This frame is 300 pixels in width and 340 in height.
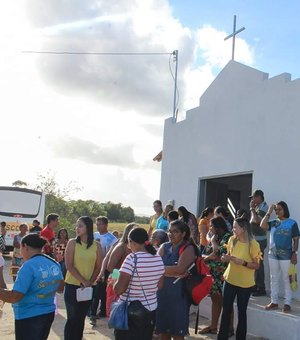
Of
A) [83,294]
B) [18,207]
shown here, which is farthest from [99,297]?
[18,207]

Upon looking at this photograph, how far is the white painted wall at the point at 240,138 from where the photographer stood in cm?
833

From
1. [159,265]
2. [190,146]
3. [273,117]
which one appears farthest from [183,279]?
[190,146]

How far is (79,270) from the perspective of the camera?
18.3 ft

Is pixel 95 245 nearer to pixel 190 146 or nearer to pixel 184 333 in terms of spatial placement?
pixel 184 333

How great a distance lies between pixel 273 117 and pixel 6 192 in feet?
50.1

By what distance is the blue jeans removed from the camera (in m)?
5.98

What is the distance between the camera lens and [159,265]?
450cm

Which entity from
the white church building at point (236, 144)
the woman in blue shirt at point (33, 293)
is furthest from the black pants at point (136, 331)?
the white church building at point (236, 144)

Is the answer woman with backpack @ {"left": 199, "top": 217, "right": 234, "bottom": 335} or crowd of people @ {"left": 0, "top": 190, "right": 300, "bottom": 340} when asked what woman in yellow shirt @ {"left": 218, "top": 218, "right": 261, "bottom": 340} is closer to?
crowd of people @ {"left": 0, "top": 190, "right": 300, "bottom": 340}

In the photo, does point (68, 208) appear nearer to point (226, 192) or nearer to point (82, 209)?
point (82, 209)

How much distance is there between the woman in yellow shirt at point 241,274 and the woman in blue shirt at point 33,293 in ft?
8.24

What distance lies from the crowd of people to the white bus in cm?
1233

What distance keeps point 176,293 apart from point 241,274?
1041 mm

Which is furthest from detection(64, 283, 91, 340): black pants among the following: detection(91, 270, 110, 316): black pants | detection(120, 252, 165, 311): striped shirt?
detection(91, 270, 110, 316): black pants
